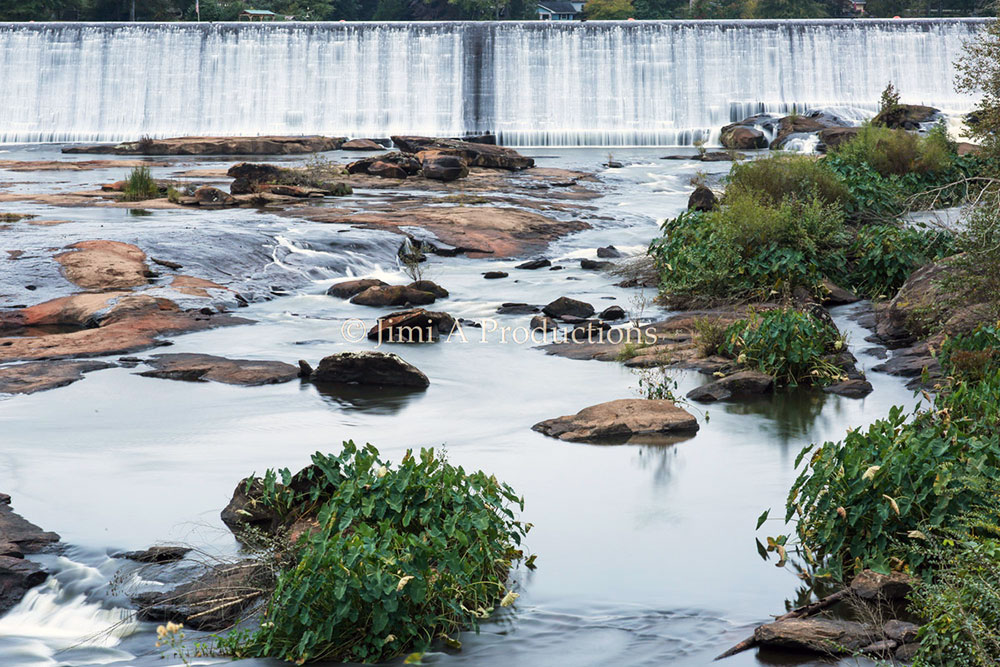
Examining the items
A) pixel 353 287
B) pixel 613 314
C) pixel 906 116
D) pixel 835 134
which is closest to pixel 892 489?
pixel 613 314

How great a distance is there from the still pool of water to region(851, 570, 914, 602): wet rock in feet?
1.51

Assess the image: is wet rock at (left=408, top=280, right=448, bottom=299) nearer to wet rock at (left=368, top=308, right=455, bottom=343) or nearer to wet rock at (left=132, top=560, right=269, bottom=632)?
wet rock at (left=368, top=308, right=455, bottom=343)

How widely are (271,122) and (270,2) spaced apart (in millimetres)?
31245

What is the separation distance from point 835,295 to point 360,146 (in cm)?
2393

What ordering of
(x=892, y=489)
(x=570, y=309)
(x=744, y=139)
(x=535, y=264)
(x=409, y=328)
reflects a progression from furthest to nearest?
(x=744, y=139)
(x=535, y=264)
(x=570, y=309)
(x=409, y=328)
(x=892, y=489)

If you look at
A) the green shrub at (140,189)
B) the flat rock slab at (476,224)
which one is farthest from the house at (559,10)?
the flat rock slab at (476,224)

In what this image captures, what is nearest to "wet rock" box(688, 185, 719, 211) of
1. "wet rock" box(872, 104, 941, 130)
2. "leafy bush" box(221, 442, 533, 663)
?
"wet rock" box(872, 104, 941, 130)

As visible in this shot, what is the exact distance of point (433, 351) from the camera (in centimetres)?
1271

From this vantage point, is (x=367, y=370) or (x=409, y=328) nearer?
(x=367, y=370)

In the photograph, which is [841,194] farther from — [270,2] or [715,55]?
[270,2]

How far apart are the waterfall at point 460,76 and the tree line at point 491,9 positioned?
14.9m

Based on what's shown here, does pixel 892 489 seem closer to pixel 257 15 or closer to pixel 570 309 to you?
pixel 570 309

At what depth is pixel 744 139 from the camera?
34.7 m

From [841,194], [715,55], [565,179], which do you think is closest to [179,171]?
[565,179]
